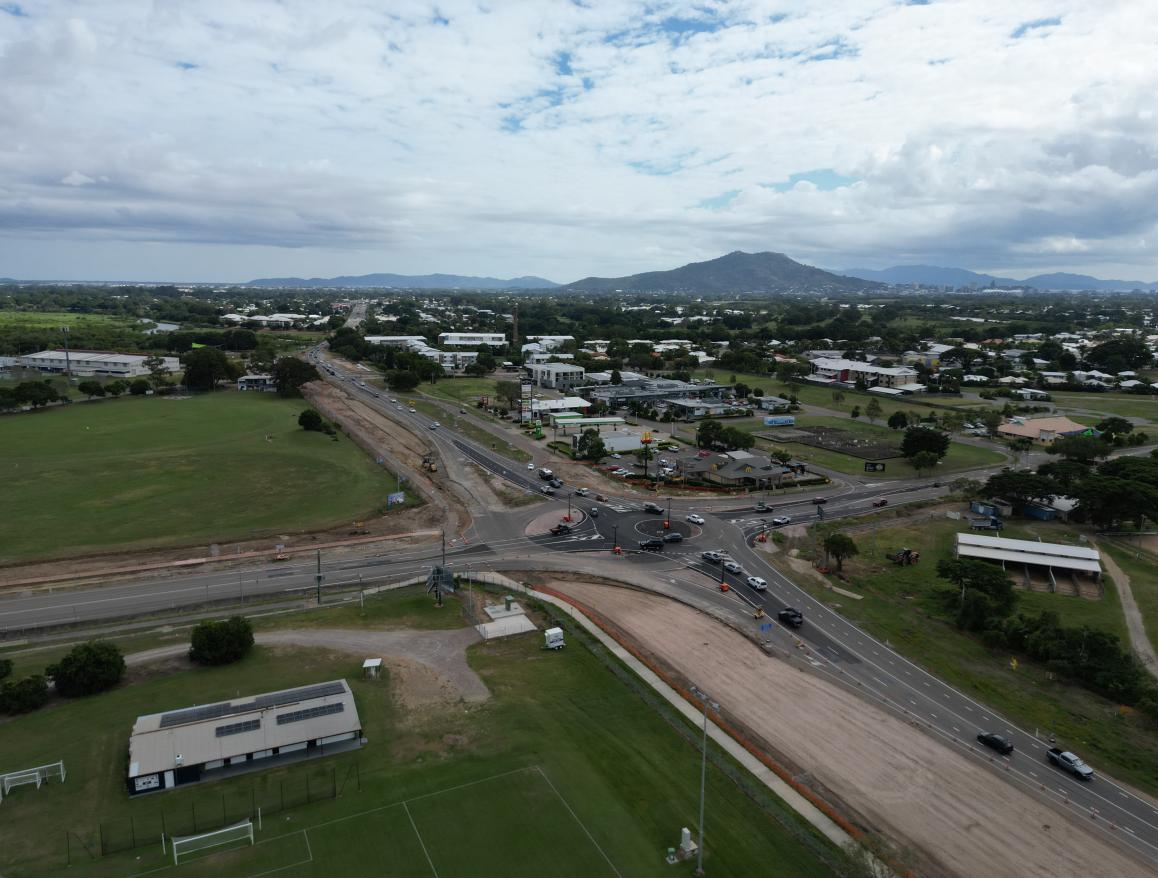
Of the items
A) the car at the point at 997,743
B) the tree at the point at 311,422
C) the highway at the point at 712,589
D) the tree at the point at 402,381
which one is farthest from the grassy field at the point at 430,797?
the tree at the point at 402,381

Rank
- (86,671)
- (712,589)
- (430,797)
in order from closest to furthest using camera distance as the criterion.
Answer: (430,797) → (86,671) → (712,589)

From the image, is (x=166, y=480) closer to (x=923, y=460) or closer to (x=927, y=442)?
(x=923, y=460)

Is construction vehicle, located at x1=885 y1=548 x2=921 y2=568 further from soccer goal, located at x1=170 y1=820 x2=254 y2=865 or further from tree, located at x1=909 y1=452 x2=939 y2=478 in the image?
soccer goal, located at x1=170 y1=820 x2=254 y2=865

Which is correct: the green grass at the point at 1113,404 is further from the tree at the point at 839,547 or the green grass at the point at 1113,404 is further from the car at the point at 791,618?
the car at the point at 791,618

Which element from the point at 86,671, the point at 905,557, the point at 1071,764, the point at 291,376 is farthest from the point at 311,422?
the point at 1071,764

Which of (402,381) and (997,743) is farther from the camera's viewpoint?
(402,381)

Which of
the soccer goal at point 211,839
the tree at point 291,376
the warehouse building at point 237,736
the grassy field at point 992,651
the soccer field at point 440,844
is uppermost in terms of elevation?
the tree at point 291,376
